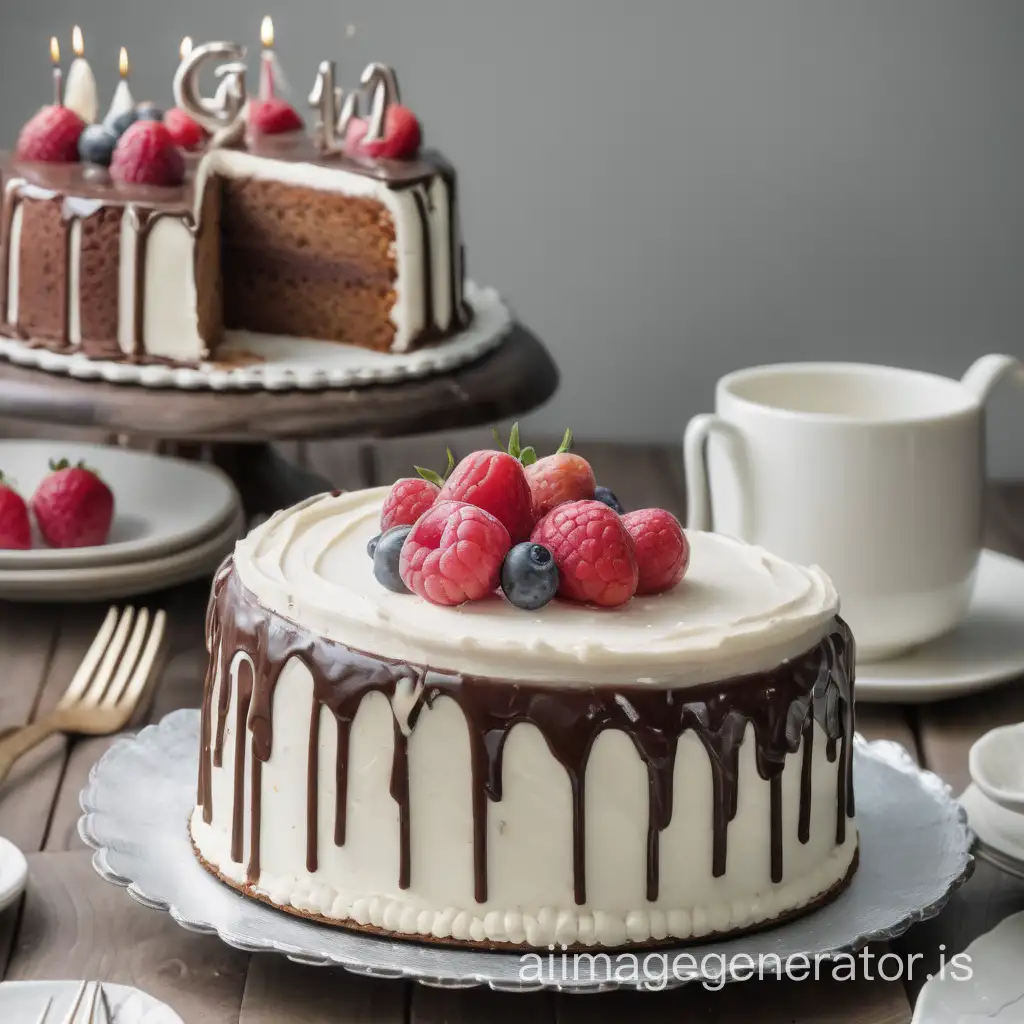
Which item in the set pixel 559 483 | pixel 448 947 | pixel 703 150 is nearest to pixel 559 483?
pixel 559 483

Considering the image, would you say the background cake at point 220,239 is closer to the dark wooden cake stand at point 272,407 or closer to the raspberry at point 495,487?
the dark wooden cake stand at point 272,407

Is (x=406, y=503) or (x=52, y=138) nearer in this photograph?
(x=406, y=503)

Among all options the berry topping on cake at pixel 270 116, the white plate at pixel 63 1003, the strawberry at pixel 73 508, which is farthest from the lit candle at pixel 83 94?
the white plate at pixel 63 1003

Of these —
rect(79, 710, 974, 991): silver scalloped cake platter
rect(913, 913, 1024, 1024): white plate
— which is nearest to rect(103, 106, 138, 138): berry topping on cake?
rect(79, 710, 974, 991): silver scalloped cake platter

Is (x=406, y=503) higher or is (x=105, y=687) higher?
(x=406, y=503)

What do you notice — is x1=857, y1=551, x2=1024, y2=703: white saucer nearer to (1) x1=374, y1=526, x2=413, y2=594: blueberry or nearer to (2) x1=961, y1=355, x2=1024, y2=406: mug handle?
(2) x1=961, y1=355, x2=1024, y2=406: mug handle

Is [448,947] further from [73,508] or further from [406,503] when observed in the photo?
[73,508]

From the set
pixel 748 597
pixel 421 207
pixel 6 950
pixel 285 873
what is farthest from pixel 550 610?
pixel 421 207

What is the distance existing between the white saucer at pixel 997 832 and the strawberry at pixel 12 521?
1.14 meters

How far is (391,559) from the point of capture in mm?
1311

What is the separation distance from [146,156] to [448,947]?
1275mm

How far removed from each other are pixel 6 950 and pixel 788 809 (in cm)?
60

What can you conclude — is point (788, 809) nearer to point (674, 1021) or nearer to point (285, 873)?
point (674, 1021)

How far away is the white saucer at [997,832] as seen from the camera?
1411mm
